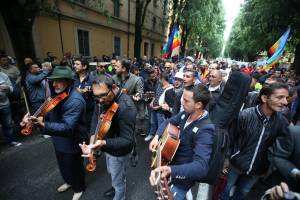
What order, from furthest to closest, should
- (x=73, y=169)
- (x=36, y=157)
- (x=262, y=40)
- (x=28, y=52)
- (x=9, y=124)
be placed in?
1. (x=262, y=40)
2. (x=28, y=52)
3. (x=9, y=124)
4. (x=36, y=157)
5. (x=73, y=169)

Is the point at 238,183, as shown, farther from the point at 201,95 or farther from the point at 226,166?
the point at 201,95

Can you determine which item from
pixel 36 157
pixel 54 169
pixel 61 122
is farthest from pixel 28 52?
pixel 61 122

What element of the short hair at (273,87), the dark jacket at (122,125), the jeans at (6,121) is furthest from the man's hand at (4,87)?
the short hair at (273,87)

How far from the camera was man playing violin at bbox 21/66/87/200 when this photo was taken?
8.22 feet

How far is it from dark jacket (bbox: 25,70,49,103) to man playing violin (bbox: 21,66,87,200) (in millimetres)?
2383

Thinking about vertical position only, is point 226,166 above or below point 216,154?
below

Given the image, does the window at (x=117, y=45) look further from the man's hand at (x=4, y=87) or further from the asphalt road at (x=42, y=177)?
the asphalt road at (x=42, y=177)

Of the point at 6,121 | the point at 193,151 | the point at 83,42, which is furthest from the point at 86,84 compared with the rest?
the point at 83,42

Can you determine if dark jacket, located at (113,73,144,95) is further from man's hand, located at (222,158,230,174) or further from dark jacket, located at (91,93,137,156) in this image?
man's hand, located at (222,158,230,174)

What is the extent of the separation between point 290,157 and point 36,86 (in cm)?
536

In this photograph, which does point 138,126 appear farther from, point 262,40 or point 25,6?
point 262,40

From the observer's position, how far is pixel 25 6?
6.62 meters

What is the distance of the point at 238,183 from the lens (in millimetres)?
2932

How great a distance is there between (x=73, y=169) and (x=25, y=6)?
6.34 meters
